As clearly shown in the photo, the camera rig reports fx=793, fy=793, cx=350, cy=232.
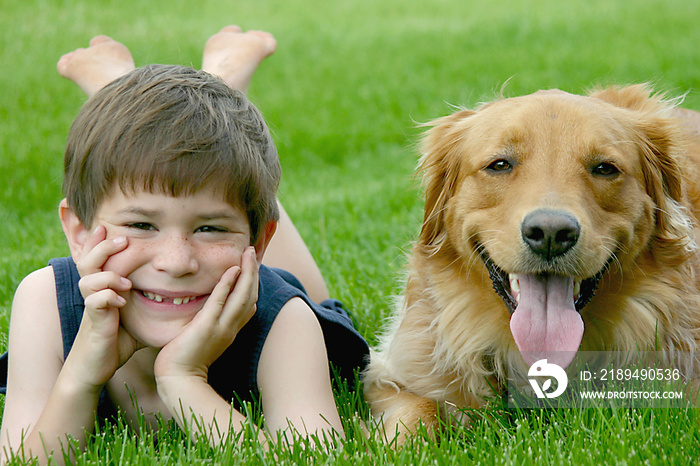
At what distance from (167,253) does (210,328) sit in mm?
314

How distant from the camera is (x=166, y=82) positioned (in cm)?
311

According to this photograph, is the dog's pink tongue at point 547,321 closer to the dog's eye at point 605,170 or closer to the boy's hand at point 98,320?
the dog's eye at point 605,170

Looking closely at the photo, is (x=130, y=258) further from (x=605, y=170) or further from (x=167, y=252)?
(x=605, y=170)

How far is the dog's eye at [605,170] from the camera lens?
10.1ft

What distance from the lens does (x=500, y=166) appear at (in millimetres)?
3207

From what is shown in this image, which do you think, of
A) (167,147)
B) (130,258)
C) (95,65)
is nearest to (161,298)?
(130,258)

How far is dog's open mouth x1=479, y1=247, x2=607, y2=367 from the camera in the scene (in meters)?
2.98

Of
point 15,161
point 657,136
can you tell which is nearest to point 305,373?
point 657,136

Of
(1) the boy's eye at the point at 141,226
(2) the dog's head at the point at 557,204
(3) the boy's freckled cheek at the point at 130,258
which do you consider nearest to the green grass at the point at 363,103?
(2) the dog's head at the point at 557,204

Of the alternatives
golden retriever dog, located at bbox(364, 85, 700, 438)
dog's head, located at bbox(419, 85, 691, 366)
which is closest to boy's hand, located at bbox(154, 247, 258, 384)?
golden retriever dog, located at bbox(364, 85, 700, 438)

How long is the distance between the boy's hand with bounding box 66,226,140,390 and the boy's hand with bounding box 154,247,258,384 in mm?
201

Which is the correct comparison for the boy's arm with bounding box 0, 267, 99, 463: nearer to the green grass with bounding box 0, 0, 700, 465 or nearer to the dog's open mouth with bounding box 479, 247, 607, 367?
the green grass with bounding box 0, 0, 700, 465

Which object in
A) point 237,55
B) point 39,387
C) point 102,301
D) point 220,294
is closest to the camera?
point 102,301

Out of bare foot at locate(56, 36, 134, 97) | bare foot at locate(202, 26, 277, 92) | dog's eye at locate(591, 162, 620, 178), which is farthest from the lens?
bare foot at locate(202, 26, 277, 92)
